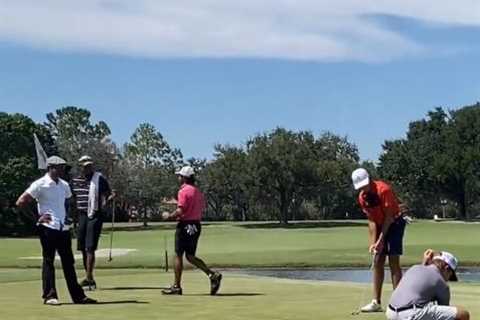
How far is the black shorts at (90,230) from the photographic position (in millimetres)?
15898

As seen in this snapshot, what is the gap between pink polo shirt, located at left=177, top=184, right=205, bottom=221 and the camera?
15.2 metres

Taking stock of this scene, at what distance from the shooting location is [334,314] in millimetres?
12086

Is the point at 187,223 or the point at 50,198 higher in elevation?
the point at 50,198

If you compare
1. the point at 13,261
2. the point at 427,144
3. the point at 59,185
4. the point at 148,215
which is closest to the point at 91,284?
the point at 59,185

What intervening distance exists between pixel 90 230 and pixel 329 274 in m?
8.87

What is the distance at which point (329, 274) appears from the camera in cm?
2342

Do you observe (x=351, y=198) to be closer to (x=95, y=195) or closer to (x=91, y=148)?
(x=91, y=148)

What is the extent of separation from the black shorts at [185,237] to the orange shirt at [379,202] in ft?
11.3

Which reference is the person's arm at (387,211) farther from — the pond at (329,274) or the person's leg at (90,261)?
the pond at (329,274)

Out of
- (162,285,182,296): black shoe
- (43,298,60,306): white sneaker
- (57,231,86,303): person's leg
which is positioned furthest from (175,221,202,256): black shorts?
(43,298,60,306): white sneaker

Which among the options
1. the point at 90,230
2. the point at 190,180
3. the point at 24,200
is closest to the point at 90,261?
the point at 90,230

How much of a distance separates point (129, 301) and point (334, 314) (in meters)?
3.32

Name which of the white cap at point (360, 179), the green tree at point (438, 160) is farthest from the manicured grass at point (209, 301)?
the green tree at point (438, 160)

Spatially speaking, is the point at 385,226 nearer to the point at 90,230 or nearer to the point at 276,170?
the point at 90,230
